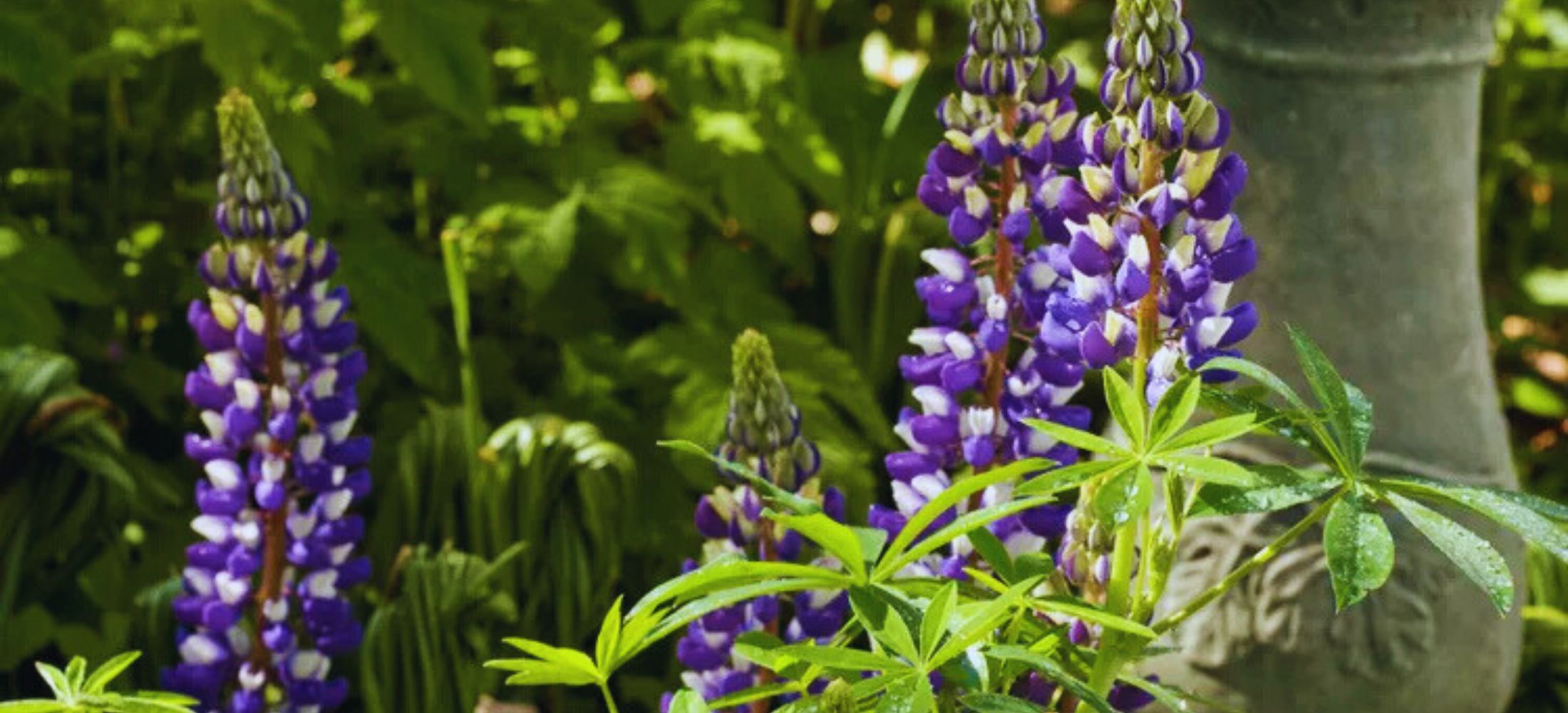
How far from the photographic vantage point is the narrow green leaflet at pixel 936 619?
1.00 m

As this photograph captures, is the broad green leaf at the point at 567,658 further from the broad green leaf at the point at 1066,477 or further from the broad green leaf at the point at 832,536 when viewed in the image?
the broad green leaf at the point at 1066,477

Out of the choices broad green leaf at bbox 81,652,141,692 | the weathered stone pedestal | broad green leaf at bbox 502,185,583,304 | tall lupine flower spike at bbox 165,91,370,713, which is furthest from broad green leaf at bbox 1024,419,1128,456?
broad green leaf at bbox 502,185,583,304

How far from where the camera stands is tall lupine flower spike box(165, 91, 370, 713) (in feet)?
4.73

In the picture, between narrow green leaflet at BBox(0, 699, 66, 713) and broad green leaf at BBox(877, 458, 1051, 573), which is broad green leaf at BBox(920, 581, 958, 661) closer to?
broad green leaf at BBox(877, 458, 1051, 573)

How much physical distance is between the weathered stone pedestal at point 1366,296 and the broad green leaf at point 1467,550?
73 cm

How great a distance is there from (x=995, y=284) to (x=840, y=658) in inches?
14.2

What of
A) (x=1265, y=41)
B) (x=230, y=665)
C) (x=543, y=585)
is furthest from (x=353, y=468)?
(x=1265, y=41)

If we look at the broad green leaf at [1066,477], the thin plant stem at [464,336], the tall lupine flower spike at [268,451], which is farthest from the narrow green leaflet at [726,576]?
the thin plant stem at [464,336]

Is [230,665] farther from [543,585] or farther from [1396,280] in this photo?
[1396,280]

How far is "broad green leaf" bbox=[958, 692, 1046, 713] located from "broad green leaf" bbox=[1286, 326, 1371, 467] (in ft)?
0.62

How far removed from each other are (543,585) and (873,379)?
77cm

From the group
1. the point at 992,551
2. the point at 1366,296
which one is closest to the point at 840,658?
the point at 992,551

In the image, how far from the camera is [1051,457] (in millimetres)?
1307

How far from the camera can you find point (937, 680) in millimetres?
1257
